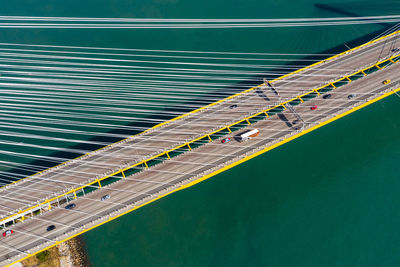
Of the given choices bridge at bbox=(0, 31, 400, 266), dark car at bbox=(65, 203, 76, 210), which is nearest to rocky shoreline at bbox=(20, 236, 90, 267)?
bridge at bbox=(0, 31, 400, 266)

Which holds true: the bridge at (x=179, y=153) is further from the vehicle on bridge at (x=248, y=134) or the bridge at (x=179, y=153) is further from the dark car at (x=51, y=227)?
the vehicle on bridge at (x=248, y=134)

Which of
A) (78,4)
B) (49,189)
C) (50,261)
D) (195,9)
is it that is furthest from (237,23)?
(50,261)

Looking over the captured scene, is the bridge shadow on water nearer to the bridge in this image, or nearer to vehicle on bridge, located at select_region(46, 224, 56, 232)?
the bridge

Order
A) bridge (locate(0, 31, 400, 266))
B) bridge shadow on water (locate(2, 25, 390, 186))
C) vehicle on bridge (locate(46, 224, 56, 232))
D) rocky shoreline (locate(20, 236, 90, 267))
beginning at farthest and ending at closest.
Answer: bridge shadow on water (locate(2, 25, 390, 186)), rocky shoreline (locate(20, 236, 90, 267)), bridge (locate(0, 31, 400, 266)), vehicle on bridge (locate(46, 224, 56, 232))

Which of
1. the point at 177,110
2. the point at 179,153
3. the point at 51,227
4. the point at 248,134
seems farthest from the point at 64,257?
the point at 248,134

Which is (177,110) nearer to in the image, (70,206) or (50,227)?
(70,206)

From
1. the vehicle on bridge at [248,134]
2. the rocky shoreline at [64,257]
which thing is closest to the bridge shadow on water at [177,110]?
the vehicle on bridge at [248,134]

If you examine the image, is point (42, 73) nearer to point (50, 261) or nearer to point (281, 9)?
point (50, 261)

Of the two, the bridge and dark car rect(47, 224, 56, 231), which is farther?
the bridge
